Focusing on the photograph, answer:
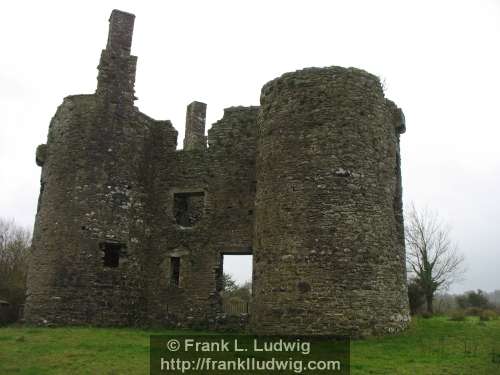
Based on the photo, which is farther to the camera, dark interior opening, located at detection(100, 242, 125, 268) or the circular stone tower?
dark interior opening, located at detection(100, 242, 125, 268)

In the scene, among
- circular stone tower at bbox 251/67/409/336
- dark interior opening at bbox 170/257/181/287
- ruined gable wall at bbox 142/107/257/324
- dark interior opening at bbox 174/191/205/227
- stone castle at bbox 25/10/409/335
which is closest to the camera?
circular stone tower at bbox 251/67/409/336

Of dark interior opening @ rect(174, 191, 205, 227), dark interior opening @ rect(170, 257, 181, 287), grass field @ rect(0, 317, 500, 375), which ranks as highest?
dark interior opening @ rect(174, 191, 205, 227)

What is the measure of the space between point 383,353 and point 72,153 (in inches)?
454

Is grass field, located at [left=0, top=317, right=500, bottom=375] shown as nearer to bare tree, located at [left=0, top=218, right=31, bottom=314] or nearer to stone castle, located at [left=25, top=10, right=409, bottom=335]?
Result: stone castle, located at [left=25, top=10, right=409, bottom=335]

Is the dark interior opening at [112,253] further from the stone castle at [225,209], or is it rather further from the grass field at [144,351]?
the grass field at [144,351]

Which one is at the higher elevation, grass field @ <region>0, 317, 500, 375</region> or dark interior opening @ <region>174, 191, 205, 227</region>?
dark interior opening @ <region>174, 191, 205, 227</region>

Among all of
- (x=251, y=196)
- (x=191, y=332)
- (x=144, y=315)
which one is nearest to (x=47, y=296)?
(x=144, y=315)

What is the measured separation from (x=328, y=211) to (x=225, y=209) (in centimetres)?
453

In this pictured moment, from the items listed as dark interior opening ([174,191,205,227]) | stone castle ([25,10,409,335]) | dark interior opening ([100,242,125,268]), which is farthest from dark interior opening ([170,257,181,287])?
dark interior opening ([100,242,125,268])

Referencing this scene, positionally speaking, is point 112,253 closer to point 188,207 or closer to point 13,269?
point 188,207

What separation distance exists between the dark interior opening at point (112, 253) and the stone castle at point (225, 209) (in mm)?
46

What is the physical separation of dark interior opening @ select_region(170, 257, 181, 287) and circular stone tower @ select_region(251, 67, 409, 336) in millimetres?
3721

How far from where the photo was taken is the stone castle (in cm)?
1334

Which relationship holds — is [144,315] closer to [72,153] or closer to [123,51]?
[72,153]
